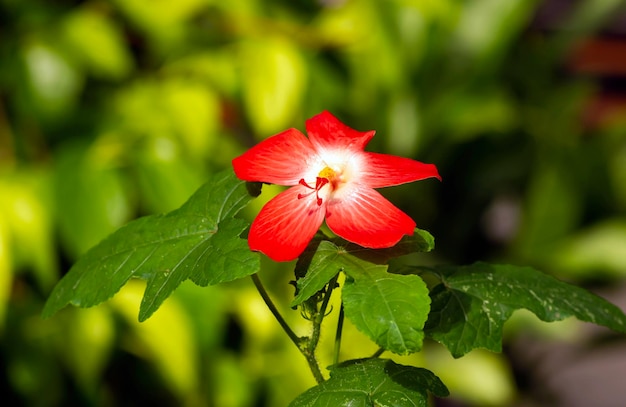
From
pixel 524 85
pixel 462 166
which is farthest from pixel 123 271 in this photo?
pixel 524 85

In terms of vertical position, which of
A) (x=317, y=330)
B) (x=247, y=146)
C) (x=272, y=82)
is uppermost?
(x=317, y=330)

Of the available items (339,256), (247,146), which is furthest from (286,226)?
(247,146)

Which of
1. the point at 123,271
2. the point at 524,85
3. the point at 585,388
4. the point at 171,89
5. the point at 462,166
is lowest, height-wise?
the point at 585,388

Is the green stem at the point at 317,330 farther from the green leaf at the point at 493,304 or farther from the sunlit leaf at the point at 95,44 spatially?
the sunlit leaf at the point at 95,44

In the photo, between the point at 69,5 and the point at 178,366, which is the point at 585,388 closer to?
the point at 178,366

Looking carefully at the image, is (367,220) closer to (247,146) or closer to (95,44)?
(95,44)

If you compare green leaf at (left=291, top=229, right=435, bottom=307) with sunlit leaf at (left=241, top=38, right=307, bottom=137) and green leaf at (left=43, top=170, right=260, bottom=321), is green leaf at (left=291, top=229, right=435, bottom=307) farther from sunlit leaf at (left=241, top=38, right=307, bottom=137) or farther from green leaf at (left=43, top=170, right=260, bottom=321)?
sunlit leaf at (left=241, top=38, right=307, bottom=137)
